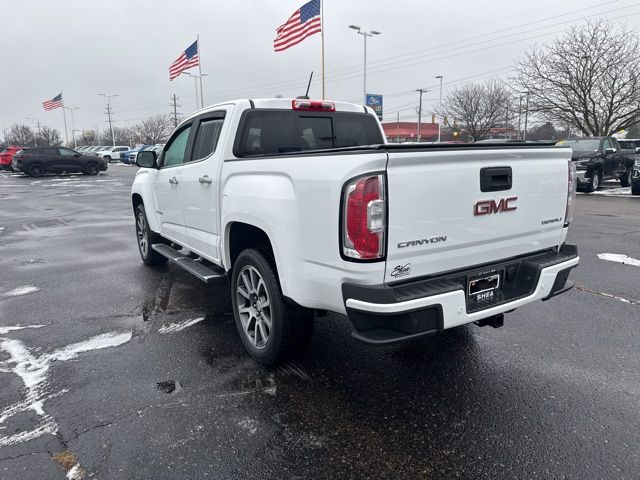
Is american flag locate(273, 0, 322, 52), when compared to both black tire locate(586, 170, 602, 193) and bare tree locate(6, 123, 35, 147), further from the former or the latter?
bare tree locate(6, 123, 35, 147)

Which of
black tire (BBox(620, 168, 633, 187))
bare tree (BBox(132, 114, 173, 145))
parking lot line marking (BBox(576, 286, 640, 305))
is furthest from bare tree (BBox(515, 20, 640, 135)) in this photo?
bare tree (BBox(132, 114, 173, 145))

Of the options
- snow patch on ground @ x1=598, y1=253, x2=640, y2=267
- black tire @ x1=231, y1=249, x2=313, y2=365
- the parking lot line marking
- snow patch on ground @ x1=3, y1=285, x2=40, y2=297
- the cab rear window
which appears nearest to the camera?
black tire @ x1=231, y1=249, x2=313, y2=365

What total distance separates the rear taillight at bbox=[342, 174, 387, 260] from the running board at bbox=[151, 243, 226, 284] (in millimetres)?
1891

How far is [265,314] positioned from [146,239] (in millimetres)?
3708

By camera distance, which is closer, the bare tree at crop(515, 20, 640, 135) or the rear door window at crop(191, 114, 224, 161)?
the rear door window at crop(191, 114, 224, 161)

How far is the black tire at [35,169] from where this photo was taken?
27.5 m

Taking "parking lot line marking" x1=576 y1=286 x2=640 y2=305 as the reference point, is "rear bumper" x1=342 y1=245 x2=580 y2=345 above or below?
above

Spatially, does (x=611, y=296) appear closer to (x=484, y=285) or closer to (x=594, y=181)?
(x=484, y=285)

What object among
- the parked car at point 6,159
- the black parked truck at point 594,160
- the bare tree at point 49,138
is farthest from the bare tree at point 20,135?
the black parked truck at point 594,160

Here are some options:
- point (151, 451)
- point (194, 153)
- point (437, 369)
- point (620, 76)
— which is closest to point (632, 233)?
point (437, 369)

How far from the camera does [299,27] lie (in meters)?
20.2

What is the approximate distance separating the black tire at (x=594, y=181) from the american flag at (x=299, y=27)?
11.8 m

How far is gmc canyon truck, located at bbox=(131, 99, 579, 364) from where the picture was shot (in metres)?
2.59

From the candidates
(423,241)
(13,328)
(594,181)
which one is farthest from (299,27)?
(423,241)
